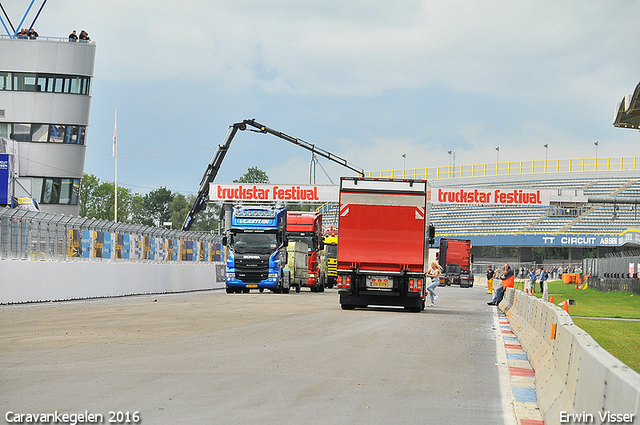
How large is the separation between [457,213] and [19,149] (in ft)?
186

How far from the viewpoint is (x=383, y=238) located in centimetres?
2494

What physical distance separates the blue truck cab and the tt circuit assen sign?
21.3m

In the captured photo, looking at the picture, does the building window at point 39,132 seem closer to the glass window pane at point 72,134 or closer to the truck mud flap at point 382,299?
the glass window pane at point 72,134

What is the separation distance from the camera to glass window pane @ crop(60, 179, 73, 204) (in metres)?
66.5

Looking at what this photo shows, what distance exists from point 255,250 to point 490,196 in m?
26.8

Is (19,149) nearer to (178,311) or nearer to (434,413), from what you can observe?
(178,311)

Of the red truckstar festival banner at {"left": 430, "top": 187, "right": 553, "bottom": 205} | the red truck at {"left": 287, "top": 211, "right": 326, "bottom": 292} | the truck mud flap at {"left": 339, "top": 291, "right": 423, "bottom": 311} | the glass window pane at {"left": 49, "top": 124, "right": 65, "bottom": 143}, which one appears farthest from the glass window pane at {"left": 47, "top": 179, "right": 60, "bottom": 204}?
the truck mud flap at {"left": 339, "top": 291, "right": 423, "bottom": 311}

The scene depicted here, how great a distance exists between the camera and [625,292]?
46.7 m

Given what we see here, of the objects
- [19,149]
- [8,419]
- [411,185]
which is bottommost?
[8,419]

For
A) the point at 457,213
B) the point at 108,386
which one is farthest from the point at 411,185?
the point at 457,213

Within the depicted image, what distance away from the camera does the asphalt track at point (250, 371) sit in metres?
7.77

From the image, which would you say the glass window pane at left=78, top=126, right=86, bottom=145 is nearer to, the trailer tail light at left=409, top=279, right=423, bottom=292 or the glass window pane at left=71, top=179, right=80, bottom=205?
the glass window pane at left=71, top=179, right=80, bottom=205

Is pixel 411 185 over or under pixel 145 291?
over

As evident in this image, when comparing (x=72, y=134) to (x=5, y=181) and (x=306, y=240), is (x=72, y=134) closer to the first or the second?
(x=5, y=181)
